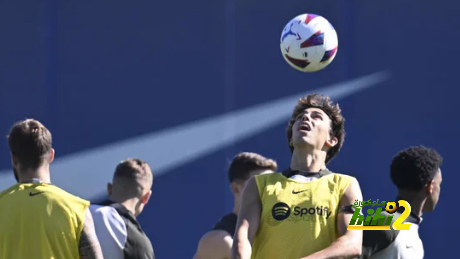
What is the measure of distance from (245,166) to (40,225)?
2230mm

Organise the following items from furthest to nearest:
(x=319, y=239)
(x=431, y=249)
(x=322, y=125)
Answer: (x=431, y=249)
(x=322, y=125)
(x=319, y=239)

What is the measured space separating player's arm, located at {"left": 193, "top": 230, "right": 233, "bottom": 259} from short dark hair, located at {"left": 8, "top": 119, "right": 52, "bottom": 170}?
1790 millimetres

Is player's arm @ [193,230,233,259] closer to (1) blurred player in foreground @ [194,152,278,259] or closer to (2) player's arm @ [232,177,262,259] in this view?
(1) blurred player in foreground @ [194,152,278,259]

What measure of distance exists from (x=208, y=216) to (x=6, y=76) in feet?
8.28

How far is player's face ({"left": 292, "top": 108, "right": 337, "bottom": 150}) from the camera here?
4.39 m

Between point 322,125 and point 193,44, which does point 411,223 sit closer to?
point 322,125

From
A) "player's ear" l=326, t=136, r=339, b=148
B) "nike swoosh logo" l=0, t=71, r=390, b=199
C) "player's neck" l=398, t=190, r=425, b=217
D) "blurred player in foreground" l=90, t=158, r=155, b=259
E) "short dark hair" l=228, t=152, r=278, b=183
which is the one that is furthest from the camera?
"nike swoosh logo" l=0, t=71, r=390, b=199

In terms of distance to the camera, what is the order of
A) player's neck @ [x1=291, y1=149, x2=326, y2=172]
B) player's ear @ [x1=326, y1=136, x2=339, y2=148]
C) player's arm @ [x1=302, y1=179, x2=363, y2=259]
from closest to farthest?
player's arm @ [x1=302, y1=179, x2=363, y2=259] < player's neck @ [x1=291, y1=149, x2=326, y2=172] < player's ear @ [x1=326, y1=136, x2=339, y2=148]

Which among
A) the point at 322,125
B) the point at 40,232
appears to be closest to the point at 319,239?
the point at 322,125

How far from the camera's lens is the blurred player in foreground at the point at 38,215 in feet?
13.7

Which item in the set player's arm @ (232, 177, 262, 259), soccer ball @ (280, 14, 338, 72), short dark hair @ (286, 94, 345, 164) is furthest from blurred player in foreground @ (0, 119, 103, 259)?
soccer ball @ (280, 14, 338, 72)

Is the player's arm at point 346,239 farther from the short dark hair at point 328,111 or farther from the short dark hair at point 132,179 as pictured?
the short dark hair at point 132,179

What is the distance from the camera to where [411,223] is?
184 inches

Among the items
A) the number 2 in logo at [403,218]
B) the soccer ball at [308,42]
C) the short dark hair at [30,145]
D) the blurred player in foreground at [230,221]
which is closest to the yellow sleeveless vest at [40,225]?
the short dark hair at [30,145]
